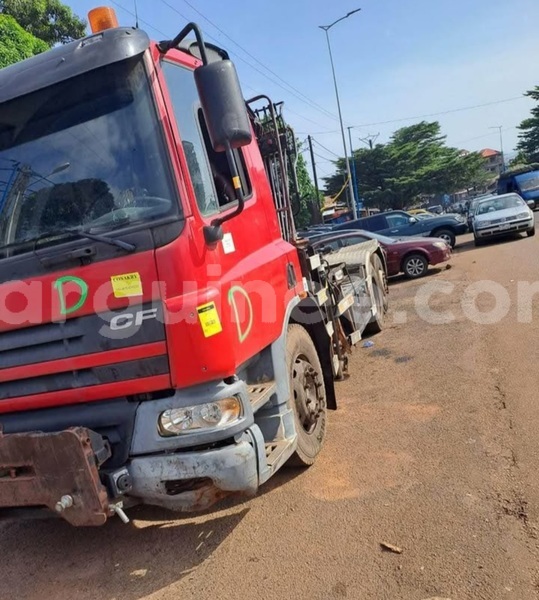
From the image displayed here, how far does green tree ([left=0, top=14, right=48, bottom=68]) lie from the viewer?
36.6ft

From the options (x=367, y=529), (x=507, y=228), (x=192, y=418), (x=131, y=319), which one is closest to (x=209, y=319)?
(x=131, y=319)

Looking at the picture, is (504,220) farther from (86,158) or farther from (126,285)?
(126,285)

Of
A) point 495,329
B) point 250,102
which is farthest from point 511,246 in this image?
point 250,102

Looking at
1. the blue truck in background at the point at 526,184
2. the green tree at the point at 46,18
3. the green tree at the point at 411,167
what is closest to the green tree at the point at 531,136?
the green tree at the point at 411,167

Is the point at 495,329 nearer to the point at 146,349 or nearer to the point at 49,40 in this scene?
the point at 146,349

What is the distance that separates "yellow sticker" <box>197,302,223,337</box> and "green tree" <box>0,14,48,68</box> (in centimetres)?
1059

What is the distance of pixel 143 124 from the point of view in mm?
2877

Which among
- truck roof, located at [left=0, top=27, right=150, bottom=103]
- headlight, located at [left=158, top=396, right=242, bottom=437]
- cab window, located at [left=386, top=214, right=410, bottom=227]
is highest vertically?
truck roof, located at [left=0, top=27, right=150, bottom=103]

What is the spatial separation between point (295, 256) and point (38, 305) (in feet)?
6.89

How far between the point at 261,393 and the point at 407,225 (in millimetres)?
15176

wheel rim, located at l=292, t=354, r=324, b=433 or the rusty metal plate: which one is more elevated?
the rusty metal plate

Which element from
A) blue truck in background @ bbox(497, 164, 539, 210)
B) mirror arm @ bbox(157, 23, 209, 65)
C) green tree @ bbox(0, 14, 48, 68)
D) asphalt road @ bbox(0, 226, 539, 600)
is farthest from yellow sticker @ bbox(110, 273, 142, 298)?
blue truck in background @ bbox(497, 164, 539, 210)

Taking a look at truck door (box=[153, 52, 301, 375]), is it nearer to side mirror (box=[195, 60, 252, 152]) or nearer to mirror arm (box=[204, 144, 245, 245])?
mirror arm (box=[204, 144, 245, 245])

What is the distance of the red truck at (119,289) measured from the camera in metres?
2.77
